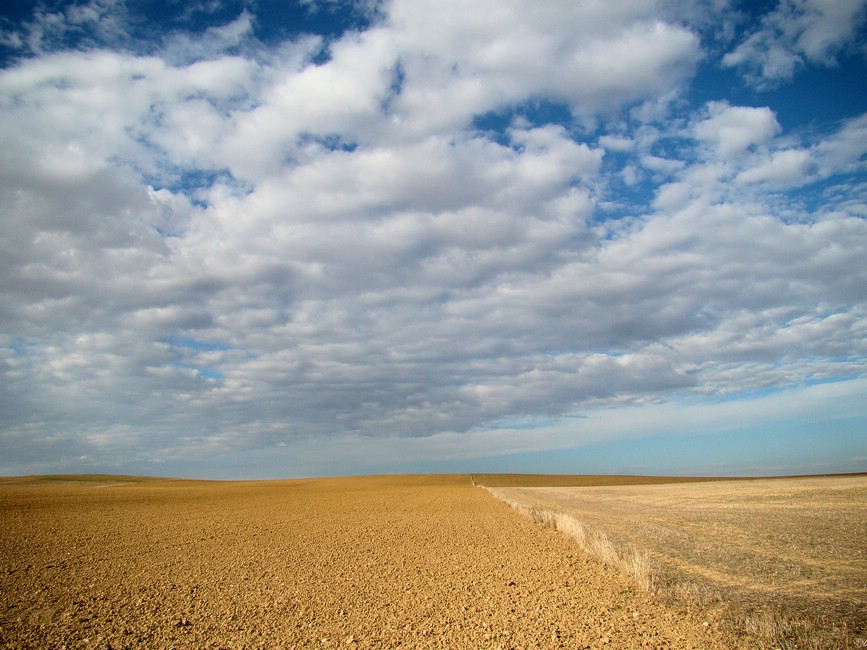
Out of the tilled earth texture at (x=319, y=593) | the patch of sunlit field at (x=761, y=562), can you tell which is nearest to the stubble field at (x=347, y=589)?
the tilled earth texture at (x=319, y=593)

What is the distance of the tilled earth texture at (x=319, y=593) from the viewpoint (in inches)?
349

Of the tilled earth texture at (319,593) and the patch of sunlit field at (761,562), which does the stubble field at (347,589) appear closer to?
the tilled earth texture at (319,593)

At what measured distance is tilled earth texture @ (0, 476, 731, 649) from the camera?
8.88 meters

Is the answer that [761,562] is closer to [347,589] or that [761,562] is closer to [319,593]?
[347,589]

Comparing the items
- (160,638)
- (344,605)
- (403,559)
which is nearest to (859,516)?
(403,559)

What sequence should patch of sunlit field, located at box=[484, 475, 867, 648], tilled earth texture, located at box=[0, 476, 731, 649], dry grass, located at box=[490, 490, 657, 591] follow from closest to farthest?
1. patch of sunlit field, located at box=[484, 475, 867, 648]
2. tilled earth texture, located at box=[0, 476, 731, 649]
3. dry grass, located at box=[490, 490, 657, 591]

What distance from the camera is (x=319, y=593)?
11875 mm

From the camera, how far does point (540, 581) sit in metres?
12.6

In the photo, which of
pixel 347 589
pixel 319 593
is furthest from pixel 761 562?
pixel 319 593

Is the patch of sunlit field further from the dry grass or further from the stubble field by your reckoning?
the stubble field

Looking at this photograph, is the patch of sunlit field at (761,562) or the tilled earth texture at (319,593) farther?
the tilled earth texture at (319,593)

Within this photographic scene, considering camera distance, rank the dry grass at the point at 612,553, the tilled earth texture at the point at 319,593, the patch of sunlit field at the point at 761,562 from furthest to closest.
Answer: the dry grass at the point at 612,553, the tilled earth texture at the point at 319,593, the patch of sunlit field at the point at 761,562

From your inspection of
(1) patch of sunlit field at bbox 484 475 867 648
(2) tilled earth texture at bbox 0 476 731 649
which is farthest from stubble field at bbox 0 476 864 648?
(1) patch of sunlit field at bbox 484 475 867 648

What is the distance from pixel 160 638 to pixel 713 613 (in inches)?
387
